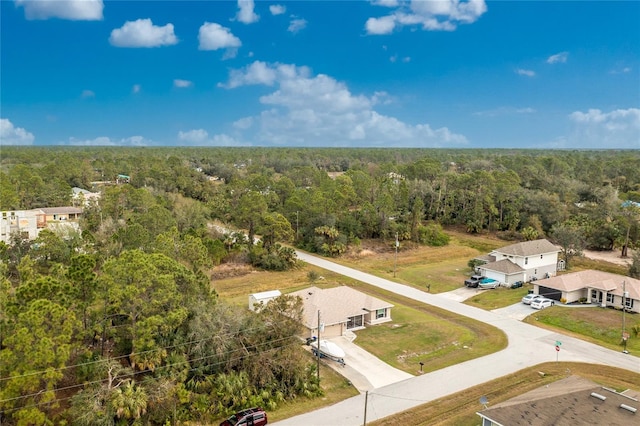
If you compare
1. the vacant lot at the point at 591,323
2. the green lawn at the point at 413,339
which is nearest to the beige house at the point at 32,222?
the green lawn at the point at 413,339

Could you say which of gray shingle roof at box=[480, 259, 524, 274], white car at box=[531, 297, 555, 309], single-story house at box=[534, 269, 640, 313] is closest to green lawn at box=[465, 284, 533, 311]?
gray shingle roof at box=[480, 259, 524, 274]

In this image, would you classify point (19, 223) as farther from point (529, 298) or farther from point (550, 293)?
point (550, 293)

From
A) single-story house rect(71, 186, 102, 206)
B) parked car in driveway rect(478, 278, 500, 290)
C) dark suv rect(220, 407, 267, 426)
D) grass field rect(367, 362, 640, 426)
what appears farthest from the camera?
single-story house rect(71, 186, 102, 206)

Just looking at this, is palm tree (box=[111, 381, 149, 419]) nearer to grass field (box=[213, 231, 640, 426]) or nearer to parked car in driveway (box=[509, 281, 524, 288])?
grass field (box=[213, 231, 640, 426])

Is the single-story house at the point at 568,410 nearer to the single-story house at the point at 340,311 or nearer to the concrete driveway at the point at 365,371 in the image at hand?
the concrete driveway at the point at 365,371

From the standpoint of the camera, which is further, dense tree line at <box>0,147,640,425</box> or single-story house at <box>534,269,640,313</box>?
single-story house at <box>534,269,640,313</box>

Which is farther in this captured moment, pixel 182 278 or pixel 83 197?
pixel 83 197

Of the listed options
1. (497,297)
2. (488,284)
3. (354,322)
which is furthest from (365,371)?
(488,284)
